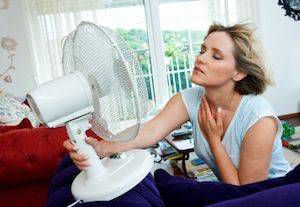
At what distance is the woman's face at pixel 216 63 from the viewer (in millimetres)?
1103

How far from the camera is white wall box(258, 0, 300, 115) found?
3.82m

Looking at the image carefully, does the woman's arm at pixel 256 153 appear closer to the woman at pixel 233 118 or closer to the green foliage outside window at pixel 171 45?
the woman at pixel 233 118

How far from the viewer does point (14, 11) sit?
3518 millimetres

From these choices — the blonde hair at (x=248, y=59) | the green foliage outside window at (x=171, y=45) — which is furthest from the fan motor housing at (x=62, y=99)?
the green foliage outside window at (x=171, y=45)

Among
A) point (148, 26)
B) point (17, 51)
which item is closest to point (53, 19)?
point (17, 51)

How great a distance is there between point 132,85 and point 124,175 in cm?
19

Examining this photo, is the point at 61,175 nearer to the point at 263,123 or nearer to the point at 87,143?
the point at 87,143

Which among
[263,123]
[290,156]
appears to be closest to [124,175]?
[263,123]

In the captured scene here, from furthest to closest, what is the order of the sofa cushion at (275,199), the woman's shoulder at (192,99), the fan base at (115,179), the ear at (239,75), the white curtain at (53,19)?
the white curtain at (53,19) < the woman's shoulder at (192,99) < the ear at (239,75) < the fan base at (115,179) < the sofa cushion at (275,199)

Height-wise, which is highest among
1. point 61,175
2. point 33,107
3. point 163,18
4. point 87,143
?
point 163,18

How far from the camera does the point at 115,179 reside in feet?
2.30

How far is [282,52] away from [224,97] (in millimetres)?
3050

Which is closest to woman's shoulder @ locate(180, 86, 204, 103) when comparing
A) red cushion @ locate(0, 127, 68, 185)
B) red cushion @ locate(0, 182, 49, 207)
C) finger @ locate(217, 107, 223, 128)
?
finger @ locate(217, 107, 223, 128)

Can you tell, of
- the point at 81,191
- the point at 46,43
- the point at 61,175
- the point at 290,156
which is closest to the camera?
the point at 81,191
